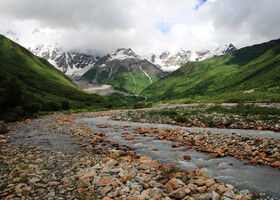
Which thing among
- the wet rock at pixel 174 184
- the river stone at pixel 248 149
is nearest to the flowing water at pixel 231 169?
the river stone at pixel 248 149

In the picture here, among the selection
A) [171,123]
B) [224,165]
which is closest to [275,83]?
[171,123]

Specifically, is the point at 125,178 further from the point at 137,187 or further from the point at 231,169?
the point at 231,169

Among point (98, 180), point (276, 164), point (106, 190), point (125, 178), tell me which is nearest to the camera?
point (106, 190)

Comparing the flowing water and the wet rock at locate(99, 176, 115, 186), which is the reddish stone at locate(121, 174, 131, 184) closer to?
the wet rock at locate(99, 176, 115, 186)

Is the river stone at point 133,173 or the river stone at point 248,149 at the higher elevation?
the river stone at point 248,149

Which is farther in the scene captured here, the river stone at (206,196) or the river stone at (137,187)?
the river stone at (137,187)

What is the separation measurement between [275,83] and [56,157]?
442 ft

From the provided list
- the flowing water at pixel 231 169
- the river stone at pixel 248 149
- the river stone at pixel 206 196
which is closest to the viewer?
the river stone at pixel 206 196

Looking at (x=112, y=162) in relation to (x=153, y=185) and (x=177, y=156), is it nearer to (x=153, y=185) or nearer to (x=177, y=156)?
Result: (x=153, y=185)

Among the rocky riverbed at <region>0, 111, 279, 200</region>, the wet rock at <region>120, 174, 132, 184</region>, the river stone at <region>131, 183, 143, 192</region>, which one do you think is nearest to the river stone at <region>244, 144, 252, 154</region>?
the rocky riverbed at <region>0, 111, 279, 200</region>

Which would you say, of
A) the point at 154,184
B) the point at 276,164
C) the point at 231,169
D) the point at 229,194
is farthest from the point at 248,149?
the point at 154,184

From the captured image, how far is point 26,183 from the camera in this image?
8.18 meters

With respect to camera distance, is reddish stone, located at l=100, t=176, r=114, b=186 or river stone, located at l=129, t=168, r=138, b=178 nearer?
reddish stone, located at l=100, t=176, r=114, b=186

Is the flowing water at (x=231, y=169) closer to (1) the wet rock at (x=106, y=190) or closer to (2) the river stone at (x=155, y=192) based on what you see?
(2) the river stone at (x=155, y=192)
